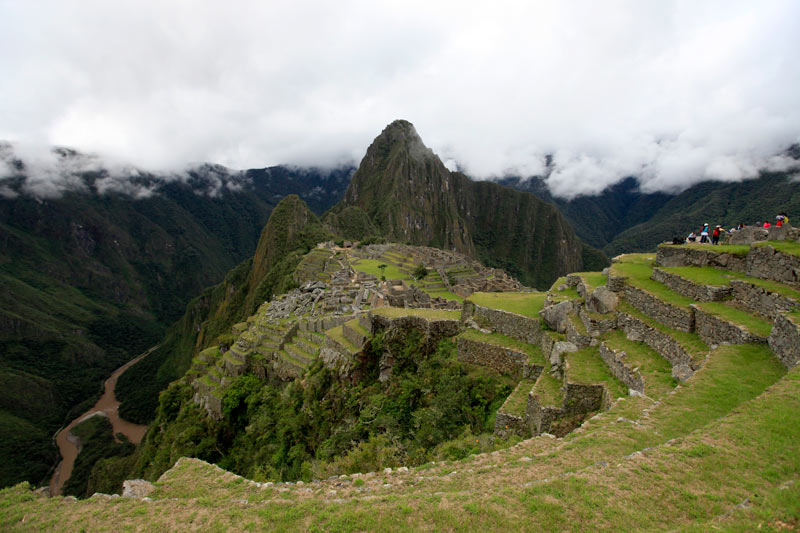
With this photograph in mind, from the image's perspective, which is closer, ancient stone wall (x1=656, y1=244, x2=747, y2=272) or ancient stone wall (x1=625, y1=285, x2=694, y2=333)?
ancient stone wall (x1=625, y1=285, x2=694, y2=333)

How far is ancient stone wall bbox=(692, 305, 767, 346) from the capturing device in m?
7.33

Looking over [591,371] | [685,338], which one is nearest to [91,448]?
[591,371]

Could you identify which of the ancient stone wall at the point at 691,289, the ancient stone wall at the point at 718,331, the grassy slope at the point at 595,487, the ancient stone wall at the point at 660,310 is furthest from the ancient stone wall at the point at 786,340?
the ancient stone wall at the point at 691,289

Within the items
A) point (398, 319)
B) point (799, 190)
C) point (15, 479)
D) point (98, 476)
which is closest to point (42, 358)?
point (15, 479)

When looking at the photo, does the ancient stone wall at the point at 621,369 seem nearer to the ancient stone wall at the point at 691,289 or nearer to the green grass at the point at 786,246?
the ancient stone wall at the point at 691,289

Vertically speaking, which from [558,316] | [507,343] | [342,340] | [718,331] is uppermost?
[718,331]

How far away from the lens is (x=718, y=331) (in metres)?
7.89

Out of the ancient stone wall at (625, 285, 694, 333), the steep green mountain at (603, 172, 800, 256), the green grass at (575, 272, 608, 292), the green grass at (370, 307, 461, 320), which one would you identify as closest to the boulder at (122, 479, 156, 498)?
the green grass at (370, 307, 461, 320)

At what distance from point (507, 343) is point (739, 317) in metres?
6.13

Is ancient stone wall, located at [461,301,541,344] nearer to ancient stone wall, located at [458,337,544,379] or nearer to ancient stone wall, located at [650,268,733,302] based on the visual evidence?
ancient stone wall, located at [458,337,544,379]

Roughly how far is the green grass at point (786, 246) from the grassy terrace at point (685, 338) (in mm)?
2601

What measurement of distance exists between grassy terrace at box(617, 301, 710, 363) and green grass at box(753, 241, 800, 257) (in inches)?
102

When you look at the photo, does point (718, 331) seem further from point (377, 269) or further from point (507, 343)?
point (377, 269)

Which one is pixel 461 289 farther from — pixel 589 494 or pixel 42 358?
pixel 42 358
